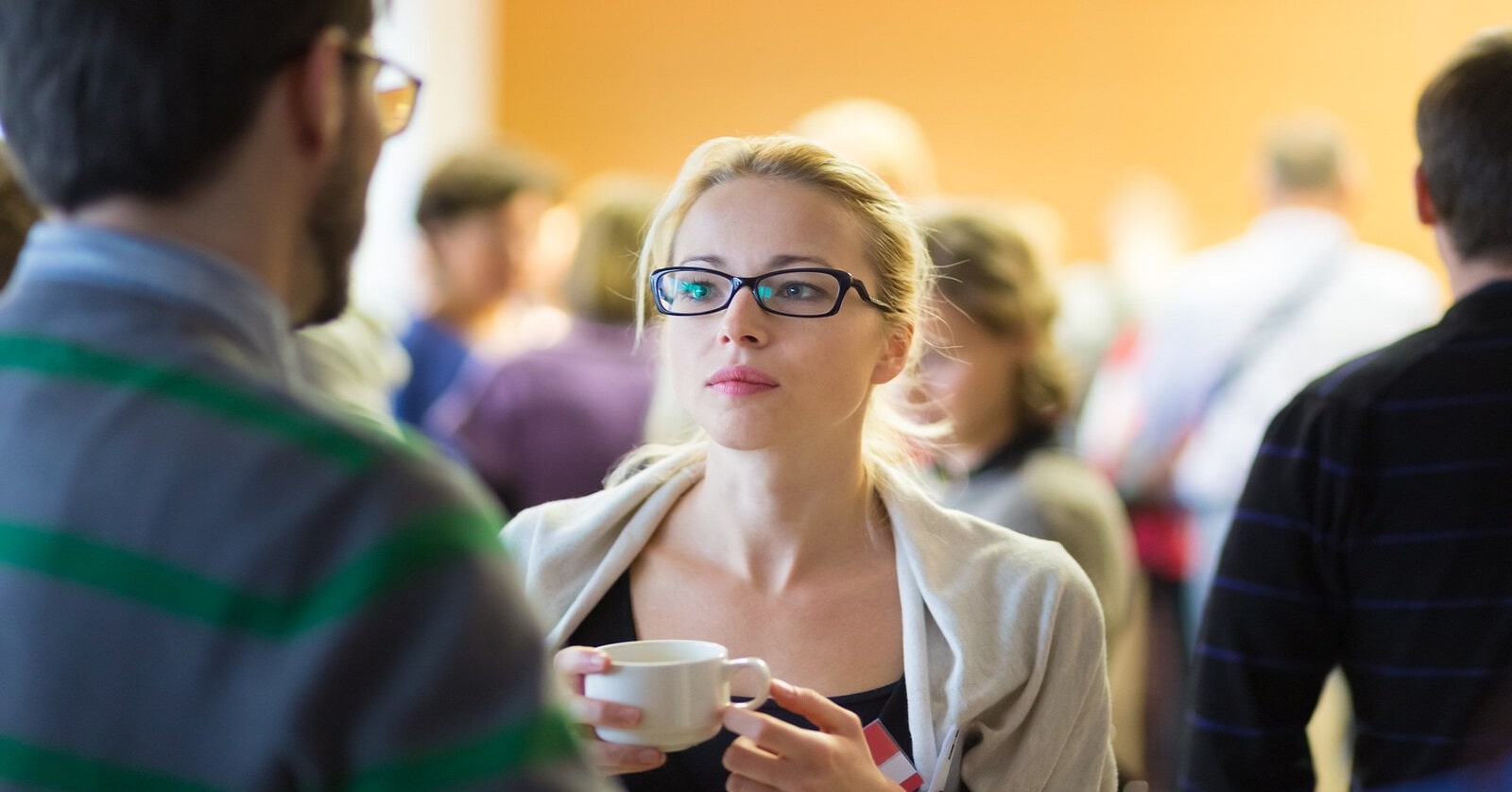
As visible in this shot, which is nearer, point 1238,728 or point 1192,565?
point 1238,728

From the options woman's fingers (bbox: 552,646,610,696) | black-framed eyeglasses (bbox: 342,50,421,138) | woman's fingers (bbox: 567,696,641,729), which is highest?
black-framed eyeglasses (bbox: 342,50,421,138)

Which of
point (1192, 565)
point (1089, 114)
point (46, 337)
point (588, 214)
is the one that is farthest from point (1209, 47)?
point (46, 337)

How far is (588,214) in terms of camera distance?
349 cm

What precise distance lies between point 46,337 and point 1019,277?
6.78 ft

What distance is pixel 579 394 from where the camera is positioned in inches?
132

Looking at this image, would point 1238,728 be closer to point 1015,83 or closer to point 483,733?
point 483,733

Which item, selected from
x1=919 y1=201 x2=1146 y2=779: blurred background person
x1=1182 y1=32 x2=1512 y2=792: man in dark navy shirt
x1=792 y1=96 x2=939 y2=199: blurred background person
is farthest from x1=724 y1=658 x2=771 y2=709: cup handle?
x1=792 y1=96 x2=939 y2=199: blurred background person

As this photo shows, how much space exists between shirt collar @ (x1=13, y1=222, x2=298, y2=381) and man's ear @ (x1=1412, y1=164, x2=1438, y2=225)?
1.57 metres

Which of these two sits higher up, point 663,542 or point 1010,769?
point 663,542

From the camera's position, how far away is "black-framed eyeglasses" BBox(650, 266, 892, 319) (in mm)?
1723

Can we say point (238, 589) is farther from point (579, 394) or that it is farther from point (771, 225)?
point (579, 394)

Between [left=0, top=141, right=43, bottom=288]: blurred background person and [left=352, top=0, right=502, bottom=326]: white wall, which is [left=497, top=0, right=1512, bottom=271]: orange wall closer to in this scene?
[left=352, top=0, right=502, bottom=326]: white wall

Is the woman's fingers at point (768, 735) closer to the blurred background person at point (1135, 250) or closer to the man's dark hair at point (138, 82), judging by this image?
the man's dark hair at point (138, 82)

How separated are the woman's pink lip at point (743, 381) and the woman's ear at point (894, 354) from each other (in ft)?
0.67
